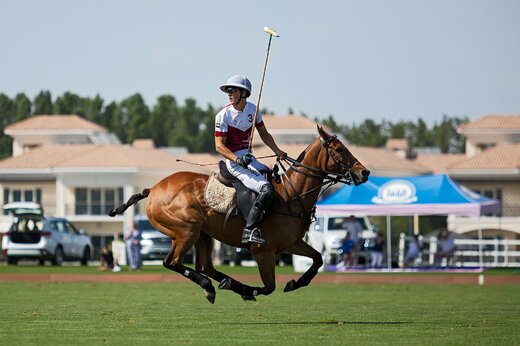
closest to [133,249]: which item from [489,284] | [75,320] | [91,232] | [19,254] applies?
[19,254]

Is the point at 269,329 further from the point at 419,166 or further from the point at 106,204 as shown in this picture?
the point at 419,166

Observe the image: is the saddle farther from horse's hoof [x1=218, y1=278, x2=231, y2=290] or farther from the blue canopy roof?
the blue canopy roof

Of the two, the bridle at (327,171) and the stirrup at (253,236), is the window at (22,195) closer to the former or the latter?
the bridle at (327,171)

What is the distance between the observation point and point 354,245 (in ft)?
136

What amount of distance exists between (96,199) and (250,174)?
77.5m

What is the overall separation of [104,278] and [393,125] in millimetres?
131865

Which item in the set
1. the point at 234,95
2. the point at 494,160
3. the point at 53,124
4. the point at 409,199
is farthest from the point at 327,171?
the point at 53,124

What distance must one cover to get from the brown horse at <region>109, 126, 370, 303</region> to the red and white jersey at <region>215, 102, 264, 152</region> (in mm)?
592

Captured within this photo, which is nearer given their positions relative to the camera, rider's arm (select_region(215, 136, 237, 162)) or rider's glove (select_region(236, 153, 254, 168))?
rider's glove (select_region(236, 153, 254, 168))

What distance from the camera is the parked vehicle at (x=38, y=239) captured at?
4712cm

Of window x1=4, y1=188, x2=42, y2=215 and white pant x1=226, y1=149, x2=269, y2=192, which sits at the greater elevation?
white pant x1=226, y1=149, x2=269, y2=192

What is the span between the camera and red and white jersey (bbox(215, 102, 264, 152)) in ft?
52.5

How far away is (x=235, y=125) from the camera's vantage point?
Answer: 1614cm

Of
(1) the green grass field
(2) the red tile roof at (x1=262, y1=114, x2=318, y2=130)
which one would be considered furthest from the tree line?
(1) the green grass field
